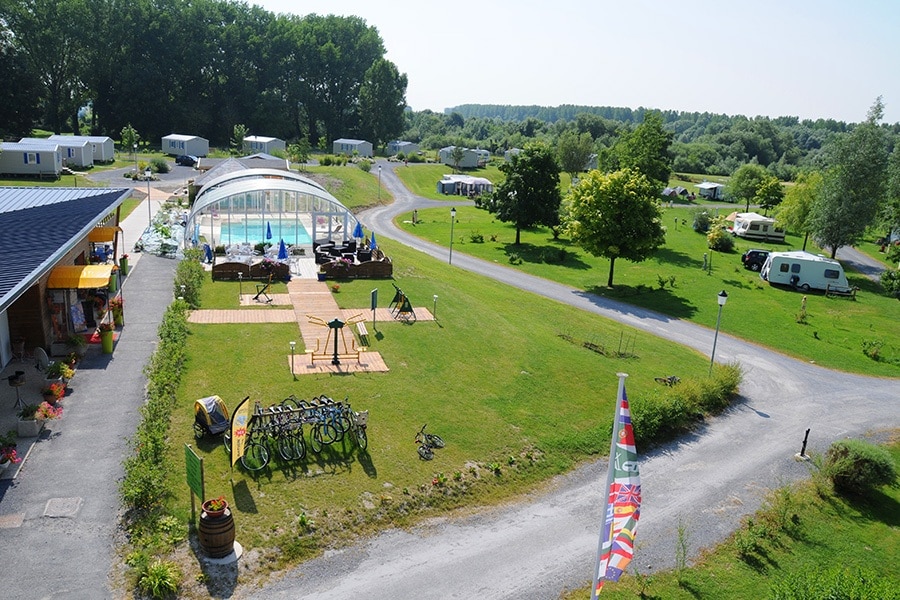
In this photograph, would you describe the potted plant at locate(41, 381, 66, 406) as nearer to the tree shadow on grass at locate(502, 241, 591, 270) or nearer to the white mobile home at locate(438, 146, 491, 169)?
the tree shadow on grass at locate(502, 241, 591, 270)

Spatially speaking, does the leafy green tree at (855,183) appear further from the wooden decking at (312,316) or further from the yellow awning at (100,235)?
the yellow awning at (100,235)

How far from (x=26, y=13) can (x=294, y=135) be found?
131 feet

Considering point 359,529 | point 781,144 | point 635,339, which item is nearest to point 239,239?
point 635,339

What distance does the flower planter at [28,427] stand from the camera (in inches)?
595

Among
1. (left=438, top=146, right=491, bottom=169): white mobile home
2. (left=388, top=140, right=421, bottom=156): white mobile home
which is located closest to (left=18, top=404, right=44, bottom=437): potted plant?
(left=438, top=146, right=491, bottom=169): white mobile home

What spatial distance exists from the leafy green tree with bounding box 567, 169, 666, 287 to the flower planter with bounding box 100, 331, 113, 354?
27060 millimetres

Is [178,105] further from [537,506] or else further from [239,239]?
[537,506]

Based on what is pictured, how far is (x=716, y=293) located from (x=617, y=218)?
25.0ft

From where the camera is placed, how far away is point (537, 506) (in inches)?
618

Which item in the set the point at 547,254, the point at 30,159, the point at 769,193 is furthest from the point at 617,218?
the point at 30,159

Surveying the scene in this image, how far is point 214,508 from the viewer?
1235 cm

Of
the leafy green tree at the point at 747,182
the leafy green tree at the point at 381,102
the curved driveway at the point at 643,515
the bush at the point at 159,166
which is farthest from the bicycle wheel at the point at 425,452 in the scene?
the leafy green tree at the point at 381,102

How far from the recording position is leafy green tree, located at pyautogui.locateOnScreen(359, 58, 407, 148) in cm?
11025

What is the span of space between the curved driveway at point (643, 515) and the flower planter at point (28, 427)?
746 cm
